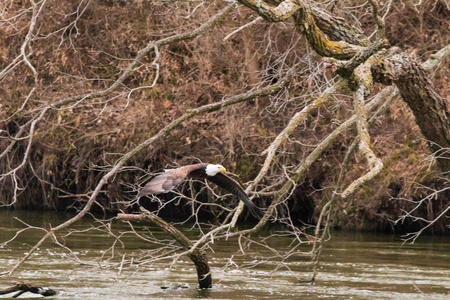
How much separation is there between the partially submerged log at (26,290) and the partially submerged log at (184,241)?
122 cm

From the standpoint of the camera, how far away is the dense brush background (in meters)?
16.9

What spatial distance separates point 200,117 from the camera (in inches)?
730

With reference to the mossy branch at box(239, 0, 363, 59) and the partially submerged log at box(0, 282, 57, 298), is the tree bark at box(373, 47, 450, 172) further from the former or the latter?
the partially submerged log at box(0, 282, 57, 298)

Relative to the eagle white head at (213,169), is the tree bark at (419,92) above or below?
above

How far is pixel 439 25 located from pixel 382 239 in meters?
4.23

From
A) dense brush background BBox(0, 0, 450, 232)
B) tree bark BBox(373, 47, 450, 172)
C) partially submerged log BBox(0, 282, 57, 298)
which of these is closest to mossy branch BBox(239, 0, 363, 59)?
tree bark BBox(373, 47, 450, 172)

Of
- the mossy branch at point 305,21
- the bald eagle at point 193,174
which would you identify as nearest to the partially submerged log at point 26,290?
the bald eagle at point 193,174

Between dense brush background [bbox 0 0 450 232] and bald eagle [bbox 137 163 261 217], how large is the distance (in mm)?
6507

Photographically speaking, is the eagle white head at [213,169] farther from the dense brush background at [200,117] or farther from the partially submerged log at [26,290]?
the dense brush background at [200,117]

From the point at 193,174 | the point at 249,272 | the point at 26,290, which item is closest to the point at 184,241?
the point at 193,174

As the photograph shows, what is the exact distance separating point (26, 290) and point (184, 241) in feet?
5.32

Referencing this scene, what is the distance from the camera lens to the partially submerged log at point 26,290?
9258 millimetres

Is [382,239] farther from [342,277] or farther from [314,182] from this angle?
[342,277]

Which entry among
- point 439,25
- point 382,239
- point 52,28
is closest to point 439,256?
point 382,239
